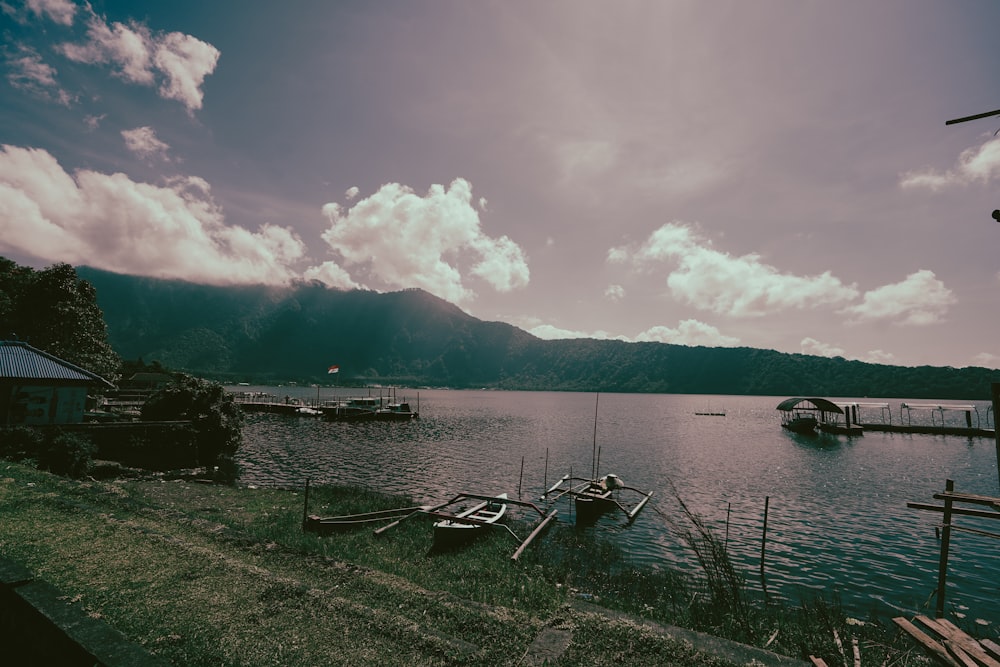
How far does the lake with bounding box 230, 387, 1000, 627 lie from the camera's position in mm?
19544

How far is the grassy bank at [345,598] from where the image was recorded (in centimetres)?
744

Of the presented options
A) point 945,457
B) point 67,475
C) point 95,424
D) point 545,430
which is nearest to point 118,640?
point 67,475

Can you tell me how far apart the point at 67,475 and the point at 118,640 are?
980 inches

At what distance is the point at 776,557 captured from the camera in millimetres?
21344

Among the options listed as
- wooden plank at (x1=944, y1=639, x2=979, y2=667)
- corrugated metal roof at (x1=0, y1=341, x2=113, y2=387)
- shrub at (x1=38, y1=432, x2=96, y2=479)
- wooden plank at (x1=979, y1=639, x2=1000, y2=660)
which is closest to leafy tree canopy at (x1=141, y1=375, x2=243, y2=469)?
corrugated metal roof at (x1=0, y1=341, x2=113, y2=387)


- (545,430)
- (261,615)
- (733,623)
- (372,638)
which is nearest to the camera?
(372,638)

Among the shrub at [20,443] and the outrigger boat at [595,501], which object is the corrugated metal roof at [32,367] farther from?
the outrigger boat at [595,501]

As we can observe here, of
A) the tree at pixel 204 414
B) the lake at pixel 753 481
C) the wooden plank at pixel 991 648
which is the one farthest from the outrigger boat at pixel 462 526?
the tree at pixel 204 414

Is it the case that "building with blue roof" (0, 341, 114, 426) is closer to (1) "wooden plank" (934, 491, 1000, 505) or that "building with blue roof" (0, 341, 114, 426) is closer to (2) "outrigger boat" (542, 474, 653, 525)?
(2) "outrigger boat" (542, 474, 653, 525)

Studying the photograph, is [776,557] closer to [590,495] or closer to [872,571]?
[872,571]

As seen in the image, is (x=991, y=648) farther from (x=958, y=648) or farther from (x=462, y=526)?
(x=462, y=526)

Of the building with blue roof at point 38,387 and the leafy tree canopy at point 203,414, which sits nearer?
the building with blue roof at point 38,387

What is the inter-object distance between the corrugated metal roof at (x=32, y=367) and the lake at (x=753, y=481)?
47.6 feet

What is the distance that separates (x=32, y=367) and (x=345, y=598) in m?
39.1
